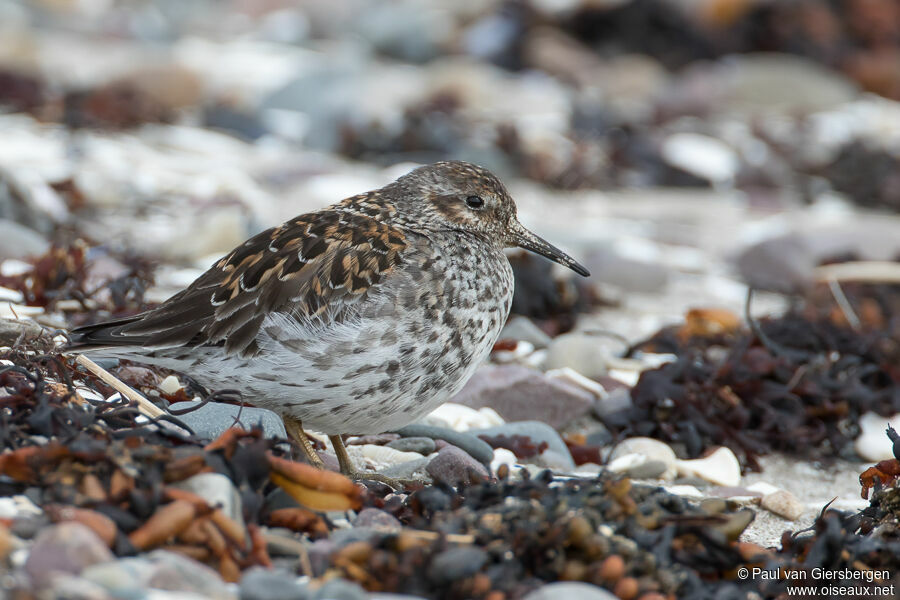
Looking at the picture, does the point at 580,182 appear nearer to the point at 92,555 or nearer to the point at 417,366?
the point at 417,366

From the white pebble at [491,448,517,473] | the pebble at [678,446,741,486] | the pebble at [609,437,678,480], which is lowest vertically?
the pebble at [678,446,741,486]

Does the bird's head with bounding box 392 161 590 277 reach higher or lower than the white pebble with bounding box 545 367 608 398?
higher

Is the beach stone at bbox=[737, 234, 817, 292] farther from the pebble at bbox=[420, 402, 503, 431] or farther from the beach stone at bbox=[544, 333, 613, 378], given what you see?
the pebble at bbox=[420, 402, 503, 431]

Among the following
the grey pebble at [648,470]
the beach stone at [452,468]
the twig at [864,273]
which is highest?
the beach stone at [452,468]

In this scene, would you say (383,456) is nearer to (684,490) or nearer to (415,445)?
(415,445)

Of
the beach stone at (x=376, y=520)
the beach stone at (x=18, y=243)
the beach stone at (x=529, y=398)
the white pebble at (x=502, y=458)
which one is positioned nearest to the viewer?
the beach stone at (x=376, y=520)

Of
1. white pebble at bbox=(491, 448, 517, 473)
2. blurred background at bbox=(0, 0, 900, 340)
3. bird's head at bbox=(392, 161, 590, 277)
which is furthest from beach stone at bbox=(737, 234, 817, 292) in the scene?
white pebble at bbox=(491, 448, 517, 473)

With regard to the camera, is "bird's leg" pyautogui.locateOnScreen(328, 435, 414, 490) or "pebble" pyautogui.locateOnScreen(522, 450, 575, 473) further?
"pebble" pyautogui.locateOnScreen(522, 450, 575, 473)

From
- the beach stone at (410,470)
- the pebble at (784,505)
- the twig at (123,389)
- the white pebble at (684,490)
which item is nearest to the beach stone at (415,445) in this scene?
the beach stone at (410,470)

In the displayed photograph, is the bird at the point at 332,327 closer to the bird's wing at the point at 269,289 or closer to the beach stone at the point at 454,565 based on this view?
the bird's wing at the point at 269,289
